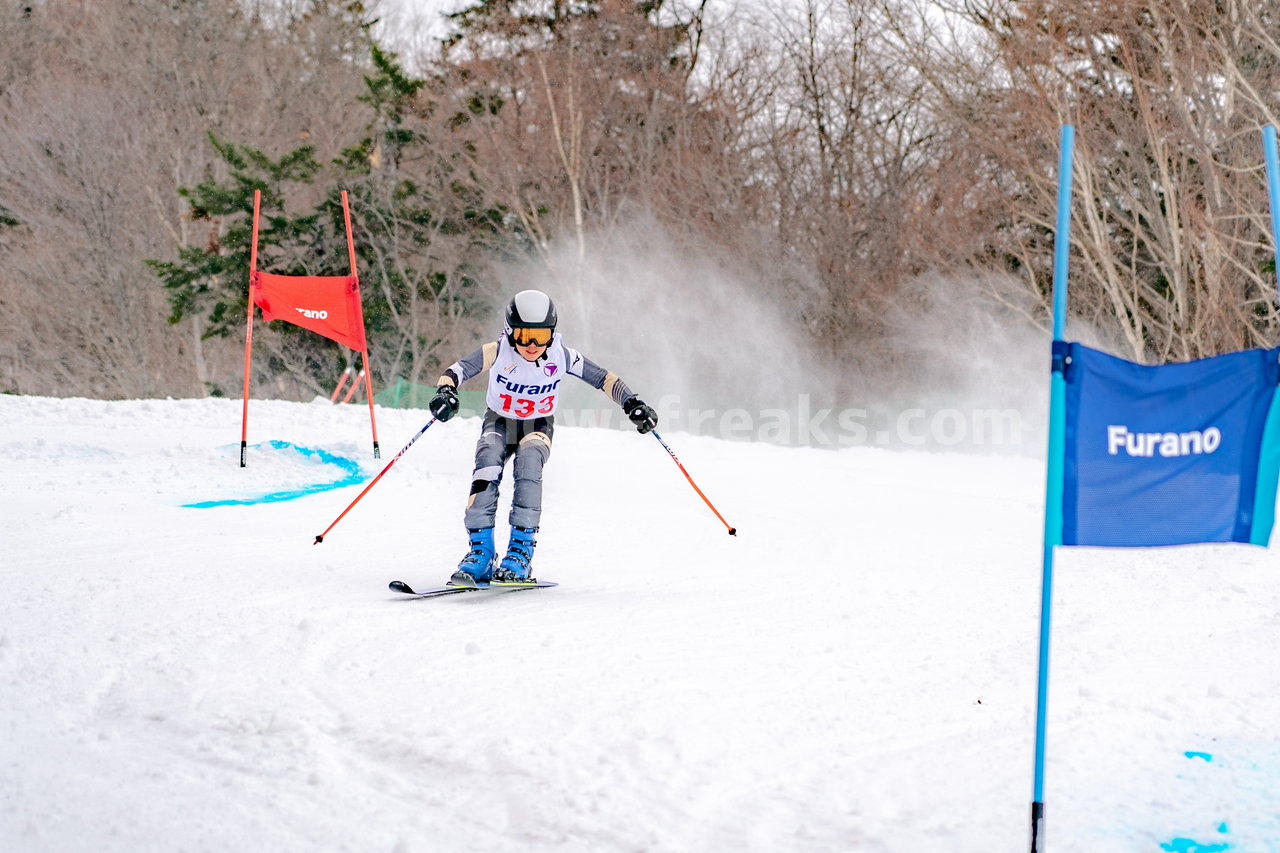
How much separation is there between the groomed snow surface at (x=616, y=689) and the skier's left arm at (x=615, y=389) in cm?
95

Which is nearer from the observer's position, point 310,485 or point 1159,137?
point 310,485

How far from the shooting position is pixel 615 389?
266 inches

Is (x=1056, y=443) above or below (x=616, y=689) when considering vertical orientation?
above

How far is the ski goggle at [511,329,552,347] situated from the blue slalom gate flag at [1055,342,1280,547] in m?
3.64

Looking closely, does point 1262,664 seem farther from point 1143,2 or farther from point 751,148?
point 751,148

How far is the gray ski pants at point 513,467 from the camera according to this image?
6070 mm

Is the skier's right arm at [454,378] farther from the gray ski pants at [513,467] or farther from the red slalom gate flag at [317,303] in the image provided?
the red slalom gate flag at [317,303]

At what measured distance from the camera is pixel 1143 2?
12062 millimetres

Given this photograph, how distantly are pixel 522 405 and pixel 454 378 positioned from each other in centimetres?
41

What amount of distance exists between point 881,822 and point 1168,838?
74cm

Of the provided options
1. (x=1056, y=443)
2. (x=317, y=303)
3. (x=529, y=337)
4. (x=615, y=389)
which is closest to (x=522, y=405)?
(x=529, y=337)

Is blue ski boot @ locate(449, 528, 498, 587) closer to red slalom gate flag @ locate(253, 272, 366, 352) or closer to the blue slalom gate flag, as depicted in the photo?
the blue slalom gate flag

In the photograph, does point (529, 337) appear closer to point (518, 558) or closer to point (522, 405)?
point (522, 405)

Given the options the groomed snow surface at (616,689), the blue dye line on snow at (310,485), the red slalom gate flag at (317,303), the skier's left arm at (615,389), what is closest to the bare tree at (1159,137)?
the groomed snow surface at (616,689)
